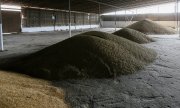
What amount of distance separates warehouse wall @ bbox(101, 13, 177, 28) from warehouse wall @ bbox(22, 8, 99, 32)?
25.1 feet

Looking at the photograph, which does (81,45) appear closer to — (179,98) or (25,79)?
(25,79)

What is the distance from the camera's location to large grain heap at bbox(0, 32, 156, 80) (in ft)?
18.4

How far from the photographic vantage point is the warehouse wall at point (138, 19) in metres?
38.5

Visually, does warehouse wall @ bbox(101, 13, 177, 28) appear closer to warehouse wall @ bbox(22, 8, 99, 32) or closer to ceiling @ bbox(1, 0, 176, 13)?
warehouse wall @ bbox(22, 8, 99, 32)

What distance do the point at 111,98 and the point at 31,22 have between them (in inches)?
906

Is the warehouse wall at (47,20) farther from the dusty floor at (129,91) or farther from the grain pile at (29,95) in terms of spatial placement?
the grain pile at (29,95)

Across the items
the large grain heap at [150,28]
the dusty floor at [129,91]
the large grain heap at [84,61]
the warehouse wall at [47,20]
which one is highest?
the warehouse wall at [47,20]

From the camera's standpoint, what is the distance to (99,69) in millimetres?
5781

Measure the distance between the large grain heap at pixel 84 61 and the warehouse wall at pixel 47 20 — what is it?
753 inches

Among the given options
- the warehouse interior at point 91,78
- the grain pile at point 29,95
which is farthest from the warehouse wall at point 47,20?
the grain pile at point 29,95

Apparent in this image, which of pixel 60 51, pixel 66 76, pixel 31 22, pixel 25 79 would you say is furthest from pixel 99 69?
pixel 31 22

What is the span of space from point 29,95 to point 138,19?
4033 cm

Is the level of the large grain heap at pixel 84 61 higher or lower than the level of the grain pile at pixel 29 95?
higher

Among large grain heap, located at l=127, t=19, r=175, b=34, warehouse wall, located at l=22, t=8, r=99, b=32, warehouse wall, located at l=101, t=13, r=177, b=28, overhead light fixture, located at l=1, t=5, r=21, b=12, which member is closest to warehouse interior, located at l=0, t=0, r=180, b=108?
large grain heap, located at l=127, t=19, r=175, b=34
